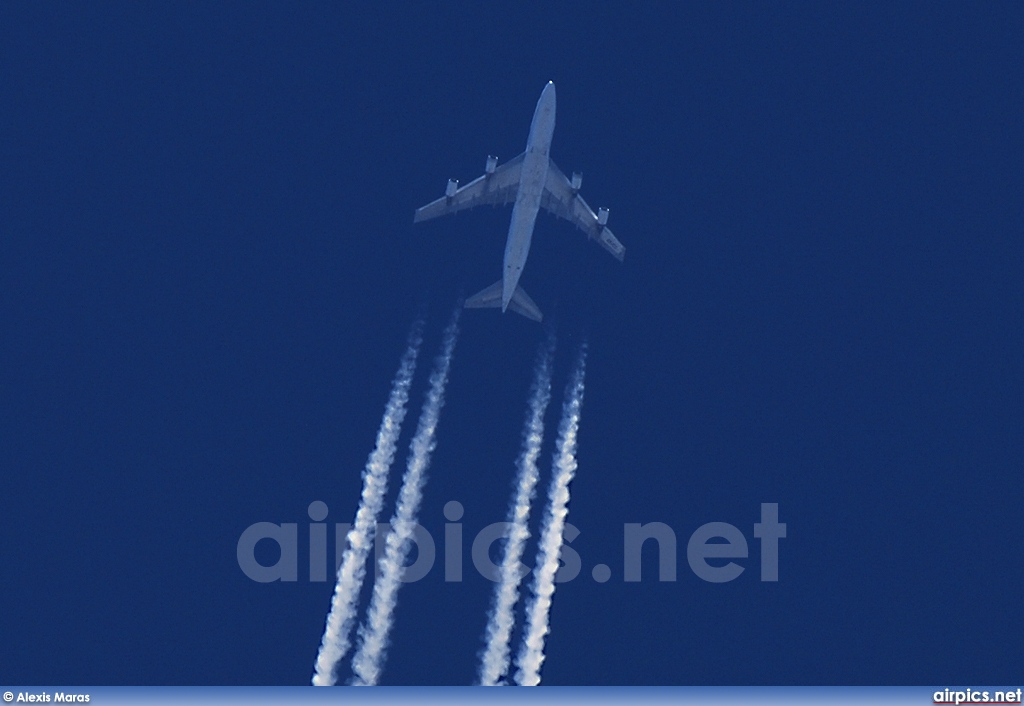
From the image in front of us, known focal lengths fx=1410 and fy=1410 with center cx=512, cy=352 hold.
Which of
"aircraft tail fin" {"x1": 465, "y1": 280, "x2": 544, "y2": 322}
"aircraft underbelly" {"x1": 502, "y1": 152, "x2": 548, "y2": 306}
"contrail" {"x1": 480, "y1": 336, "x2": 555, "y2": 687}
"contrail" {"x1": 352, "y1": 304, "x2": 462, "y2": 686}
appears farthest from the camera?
"aircraft tail fin" {"x1": 465, "y1": 280, "x2": 544, "y2": 322}

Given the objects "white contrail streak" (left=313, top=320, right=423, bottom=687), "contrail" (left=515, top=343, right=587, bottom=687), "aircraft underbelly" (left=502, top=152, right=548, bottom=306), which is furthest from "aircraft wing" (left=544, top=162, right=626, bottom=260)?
"white contrail streak" (left=313, top=320, right=423, bottom=687)

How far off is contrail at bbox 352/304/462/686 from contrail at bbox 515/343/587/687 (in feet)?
27.4

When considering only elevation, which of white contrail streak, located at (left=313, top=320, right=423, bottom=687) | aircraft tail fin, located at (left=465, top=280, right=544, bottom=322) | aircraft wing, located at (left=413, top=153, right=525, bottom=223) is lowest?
white contrail streak, located at (left=313, top=320, right=423, bottom=687)

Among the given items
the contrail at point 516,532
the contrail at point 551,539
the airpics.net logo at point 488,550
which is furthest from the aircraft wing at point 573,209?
the airpics.net logo at point 488,550

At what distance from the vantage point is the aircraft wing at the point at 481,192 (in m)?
104

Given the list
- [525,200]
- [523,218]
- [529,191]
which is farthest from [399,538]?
[529,191]

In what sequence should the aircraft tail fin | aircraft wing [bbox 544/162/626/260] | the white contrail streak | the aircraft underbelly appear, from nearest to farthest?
the white contrail streak → the aircraft underbelly → the aircraft tail fin → aircraft wing [bbox 544/162/626/260]

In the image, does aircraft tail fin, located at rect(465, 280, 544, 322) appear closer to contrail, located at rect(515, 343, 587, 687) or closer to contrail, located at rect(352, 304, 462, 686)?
contrail, located at rect(352, 304, 462, 686)

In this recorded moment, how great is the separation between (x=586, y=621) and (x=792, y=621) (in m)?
14.3

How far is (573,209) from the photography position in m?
105

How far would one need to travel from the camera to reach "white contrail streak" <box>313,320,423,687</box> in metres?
85.9

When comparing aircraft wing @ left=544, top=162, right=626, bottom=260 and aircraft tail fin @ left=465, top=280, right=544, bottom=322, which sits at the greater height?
aircraft wing @ left=544, top=162, right=626, bottom=260

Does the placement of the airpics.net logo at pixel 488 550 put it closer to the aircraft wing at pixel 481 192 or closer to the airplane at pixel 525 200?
the airplane at pixel 525 200

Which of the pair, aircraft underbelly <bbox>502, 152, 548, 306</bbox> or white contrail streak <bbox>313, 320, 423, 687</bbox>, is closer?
white contrail streak <bbox>313, 320, 423, 687</bbox>
